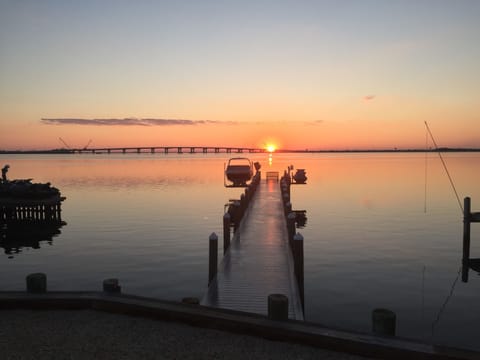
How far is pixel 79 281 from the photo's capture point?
57.5 feet

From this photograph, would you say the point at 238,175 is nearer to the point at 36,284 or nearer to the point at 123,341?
the point at 36,284

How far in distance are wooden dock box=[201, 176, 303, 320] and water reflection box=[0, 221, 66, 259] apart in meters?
13.2

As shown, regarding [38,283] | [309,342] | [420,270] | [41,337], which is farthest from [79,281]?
[420,270]

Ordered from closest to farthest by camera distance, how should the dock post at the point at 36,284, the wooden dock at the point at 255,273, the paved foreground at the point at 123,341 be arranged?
1. the paved foreground at the point at 123,341
2. the dock post at the point at 36,284
3. the wooden dock at the point at 255,273

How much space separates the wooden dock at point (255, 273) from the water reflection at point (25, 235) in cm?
1322

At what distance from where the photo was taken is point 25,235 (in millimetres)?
29141

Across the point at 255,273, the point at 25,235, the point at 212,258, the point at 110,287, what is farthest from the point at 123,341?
the point at 25,235

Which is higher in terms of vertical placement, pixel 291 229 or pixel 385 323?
pixel 291 229

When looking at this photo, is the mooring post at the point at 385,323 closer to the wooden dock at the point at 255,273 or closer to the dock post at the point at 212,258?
the wooden dock at the point at 255,273

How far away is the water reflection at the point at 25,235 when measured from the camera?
2511 centimetres

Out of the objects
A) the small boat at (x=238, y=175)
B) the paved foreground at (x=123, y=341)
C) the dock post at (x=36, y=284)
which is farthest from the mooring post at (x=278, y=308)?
the small boat at (x=238, y=175)

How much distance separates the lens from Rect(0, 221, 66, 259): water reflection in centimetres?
2511

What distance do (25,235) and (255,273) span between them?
21924 mm

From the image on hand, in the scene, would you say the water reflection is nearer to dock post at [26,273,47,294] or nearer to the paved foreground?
dock post at [26,273,47,294]
